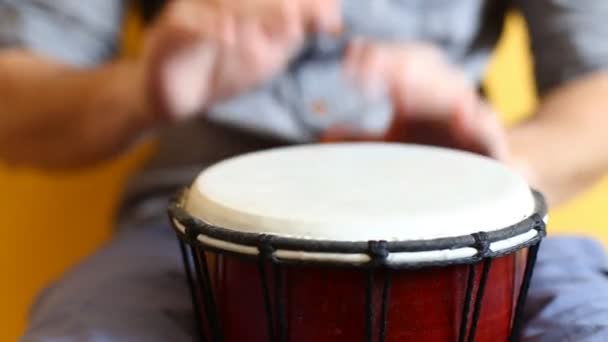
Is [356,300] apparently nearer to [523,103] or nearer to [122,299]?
[122,299]

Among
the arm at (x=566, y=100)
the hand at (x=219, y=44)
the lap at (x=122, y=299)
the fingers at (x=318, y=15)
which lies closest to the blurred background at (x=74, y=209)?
the arm at (x=566, y=100)

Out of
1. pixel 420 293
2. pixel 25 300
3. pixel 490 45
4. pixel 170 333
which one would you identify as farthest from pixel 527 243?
pixel 25 300

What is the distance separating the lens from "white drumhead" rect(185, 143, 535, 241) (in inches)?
20.6

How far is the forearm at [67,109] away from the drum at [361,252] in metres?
0.23

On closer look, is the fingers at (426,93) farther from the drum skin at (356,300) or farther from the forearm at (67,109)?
the forearm at (67,109)

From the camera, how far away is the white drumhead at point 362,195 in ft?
1.72

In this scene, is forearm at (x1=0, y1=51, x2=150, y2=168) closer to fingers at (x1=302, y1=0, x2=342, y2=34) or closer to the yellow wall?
fingers at (x1=302, y1=0, x2=342, y2=34)

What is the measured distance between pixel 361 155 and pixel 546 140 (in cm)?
25

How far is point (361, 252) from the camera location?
51cm

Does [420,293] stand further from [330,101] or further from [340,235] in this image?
[330,101]

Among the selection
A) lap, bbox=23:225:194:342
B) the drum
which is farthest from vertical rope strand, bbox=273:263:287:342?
lap, bbox=23:225:194:342

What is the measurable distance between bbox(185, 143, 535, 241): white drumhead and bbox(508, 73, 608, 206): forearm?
17 centimetres

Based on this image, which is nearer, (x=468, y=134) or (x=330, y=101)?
(x=468, y=134)

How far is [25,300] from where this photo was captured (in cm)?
124
